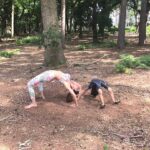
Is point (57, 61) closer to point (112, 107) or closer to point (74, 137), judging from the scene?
point (112, 107)

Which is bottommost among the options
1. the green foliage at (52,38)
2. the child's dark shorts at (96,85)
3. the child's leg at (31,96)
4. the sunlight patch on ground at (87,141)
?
the sunlight patch on ground at (87,141)

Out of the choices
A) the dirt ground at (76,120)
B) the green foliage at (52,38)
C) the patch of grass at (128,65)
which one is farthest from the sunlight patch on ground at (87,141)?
the green foliage at (52,38)

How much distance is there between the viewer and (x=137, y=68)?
11461 millimetres

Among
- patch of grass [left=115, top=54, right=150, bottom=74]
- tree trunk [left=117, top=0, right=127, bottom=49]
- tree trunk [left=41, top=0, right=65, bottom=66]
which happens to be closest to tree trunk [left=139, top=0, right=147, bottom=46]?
tree trunk [left=117, top=0, right=127, bottom=49]

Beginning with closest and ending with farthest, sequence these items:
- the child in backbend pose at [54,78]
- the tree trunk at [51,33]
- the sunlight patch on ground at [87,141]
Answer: the sunlight patch on ground at [87,141] → the child in backbend pose at [54,78] → the tree trunk at [51,33]

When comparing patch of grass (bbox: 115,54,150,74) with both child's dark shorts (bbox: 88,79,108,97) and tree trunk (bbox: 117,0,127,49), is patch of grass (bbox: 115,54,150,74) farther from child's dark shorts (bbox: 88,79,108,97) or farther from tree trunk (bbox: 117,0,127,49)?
tree trunk (bbox: 117,0,127,49)

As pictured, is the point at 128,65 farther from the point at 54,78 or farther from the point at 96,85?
the point at 54,78

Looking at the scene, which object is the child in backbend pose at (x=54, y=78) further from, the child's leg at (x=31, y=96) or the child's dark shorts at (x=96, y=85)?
the child's dark shorts at (x=96, y=85)

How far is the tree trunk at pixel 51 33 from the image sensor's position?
11.7 m

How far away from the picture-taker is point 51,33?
38.7 feet

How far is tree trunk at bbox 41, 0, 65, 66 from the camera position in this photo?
460 inches

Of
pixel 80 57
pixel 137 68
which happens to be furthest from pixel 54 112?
pixel 80 57

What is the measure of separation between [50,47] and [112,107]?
4.90 meters

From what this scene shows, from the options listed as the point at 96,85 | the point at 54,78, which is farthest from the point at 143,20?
the point at 54,78
